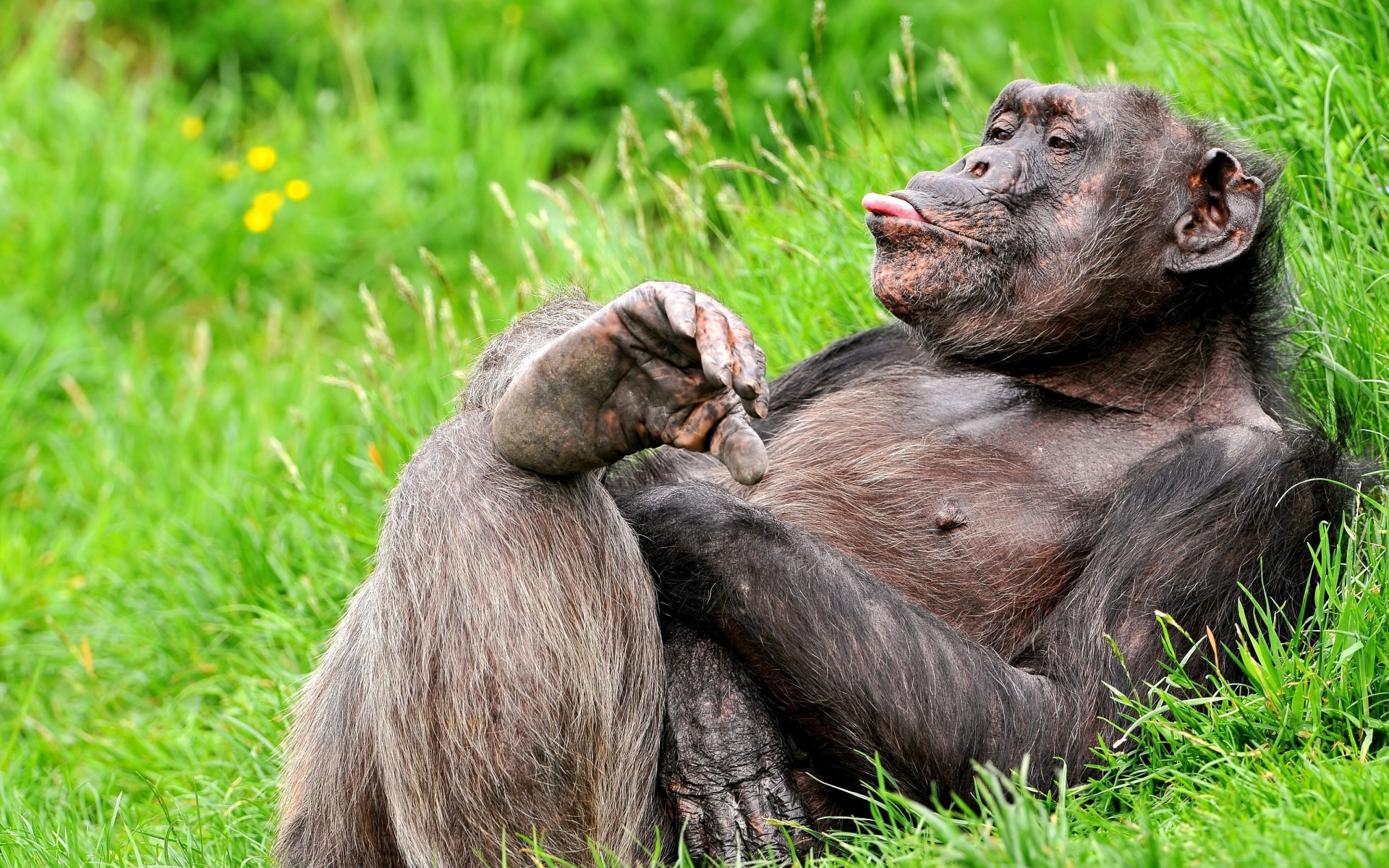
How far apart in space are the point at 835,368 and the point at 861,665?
4.38ft

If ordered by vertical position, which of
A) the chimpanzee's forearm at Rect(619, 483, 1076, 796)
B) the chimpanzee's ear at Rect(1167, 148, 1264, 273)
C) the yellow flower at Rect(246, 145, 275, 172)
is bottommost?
the chimpanzee's forearm at Rect(619, 483, 1076, 796)

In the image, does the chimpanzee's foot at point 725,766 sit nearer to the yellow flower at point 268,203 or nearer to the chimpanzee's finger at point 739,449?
the chimpanzee's finger at point 739,449

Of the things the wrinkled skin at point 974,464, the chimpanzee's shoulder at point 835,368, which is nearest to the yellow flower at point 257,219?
the chimpanzee's shoulder at point 835,368

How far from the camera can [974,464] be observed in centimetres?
390

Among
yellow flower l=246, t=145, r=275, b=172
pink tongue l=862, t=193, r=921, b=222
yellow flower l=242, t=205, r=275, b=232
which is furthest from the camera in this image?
yellow flower l=246, t=145, r=275, b=172

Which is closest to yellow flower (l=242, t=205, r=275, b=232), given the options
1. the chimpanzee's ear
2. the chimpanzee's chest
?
the chimpanzee's chest

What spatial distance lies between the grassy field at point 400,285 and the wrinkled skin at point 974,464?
0.68 feet

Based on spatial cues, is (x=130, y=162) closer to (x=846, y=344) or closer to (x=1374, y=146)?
(x=846, y=344)

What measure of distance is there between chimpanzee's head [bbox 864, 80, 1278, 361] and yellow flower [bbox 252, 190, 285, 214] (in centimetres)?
482

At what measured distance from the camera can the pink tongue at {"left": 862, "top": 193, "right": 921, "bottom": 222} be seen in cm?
384

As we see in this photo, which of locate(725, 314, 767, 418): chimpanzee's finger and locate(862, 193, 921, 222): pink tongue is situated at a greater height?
locate(862, 193, 921, 222): pink tongue

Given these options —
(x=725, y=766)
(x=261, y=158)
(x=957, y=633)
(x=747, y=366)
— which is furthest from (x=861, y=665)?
(x=261, y=158)

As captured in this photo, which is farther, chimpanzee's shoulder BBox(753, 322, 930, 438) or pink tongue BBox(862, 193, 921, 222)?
chimpanzee's shoulder BBox(753, 322, 930, 438)

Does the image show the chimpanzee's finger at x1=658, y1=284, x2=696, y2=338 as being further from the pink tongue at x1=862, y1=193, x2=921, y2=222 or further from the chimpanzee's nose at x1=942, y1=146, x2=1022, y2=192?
the chimpanzee's nose at x1=942, y1=146, x2=1022, y2=192
